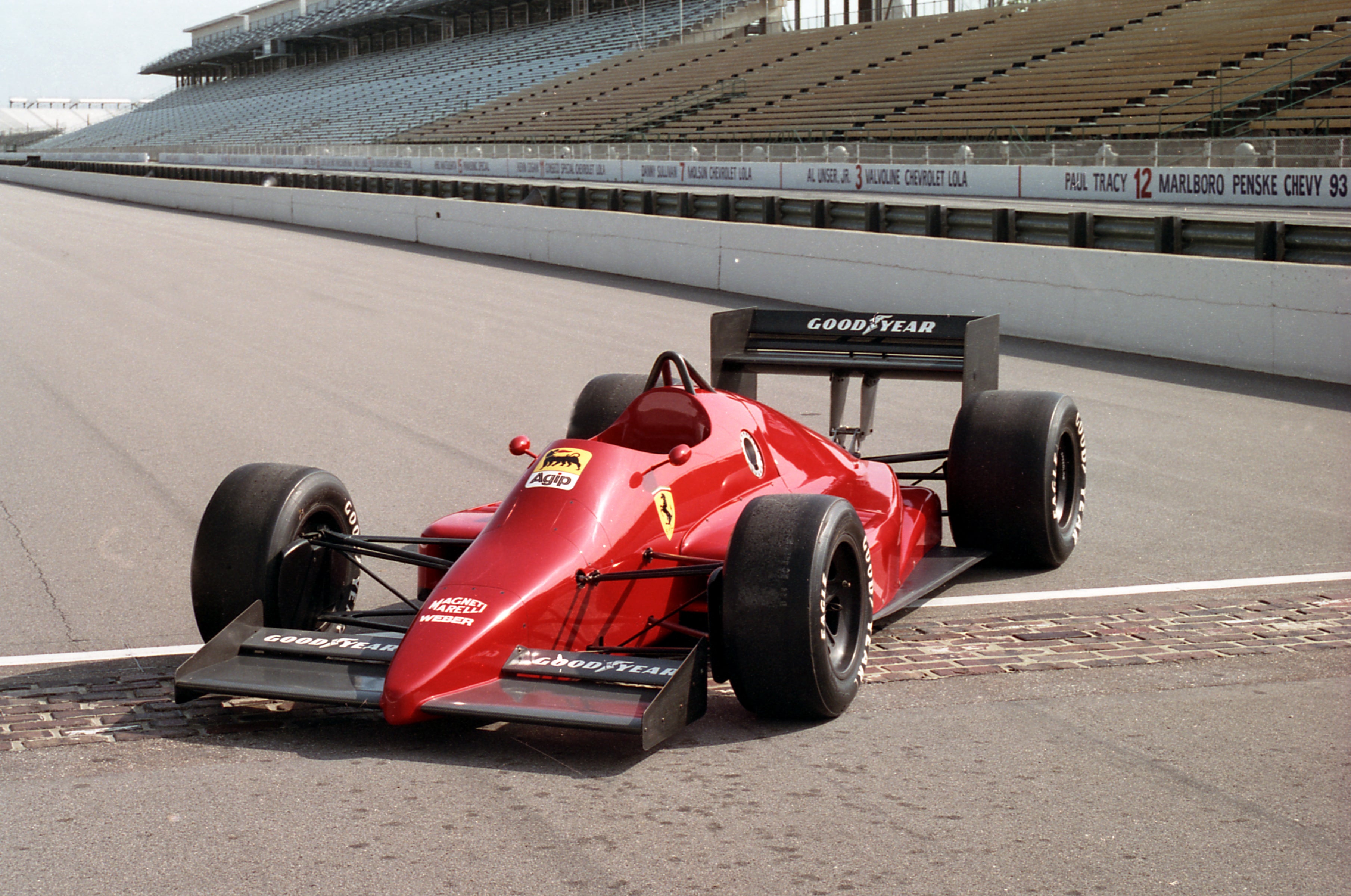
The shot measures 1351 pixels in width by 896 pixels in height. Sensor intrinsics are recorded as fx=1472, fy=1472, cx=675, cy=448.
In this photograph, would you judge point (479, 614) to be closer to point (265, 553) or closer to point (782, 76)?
point (265, 553)

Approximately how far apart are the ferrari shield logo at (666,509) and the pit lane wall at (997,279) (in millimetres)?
8817

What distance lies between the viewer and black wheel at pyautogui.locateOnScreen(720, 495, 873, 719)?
14.8ft

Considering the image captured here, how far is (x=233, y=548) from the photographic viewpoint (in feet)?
17.1

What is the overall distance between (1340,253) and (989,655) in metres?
9.60

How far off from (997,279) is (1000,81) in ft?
82.9

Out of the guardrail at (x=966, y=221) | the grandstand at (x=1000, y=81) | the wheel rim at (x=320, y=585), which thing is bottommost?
the wheel rim at (x=320, y=585)

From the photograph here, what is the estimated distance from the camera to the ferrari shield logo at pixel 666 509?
17.0 ft

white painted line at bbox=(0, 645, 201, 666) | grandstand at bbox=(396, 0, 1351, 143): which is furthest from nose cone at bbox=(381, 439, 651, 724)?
grandstand at bbox=(396, 0, 1351, 143)

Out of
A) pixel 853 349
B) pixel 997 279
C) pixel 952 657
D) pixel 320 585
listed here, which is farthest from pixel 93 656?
pixel 997 279

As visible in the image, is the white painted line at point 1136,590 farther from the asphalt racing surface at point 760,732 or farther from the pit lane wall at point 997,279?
the pit lane wall at point 997,279

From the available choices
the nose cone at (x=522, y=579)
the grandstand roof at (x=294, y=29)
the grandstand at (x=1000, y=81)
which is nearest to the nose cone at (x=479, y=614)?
the nose cone at (x=522, y=579)

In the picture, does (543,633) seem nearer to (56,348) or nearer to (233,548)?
(233,548)

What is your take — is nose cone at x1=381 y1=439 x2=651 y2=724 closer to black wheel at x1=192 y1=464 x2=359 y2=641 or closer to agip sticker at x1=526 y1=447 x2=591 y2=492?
agip sticker at x1=526 y1=447 x2=591 y2=492

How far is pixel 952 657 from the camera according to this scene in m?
5.52
